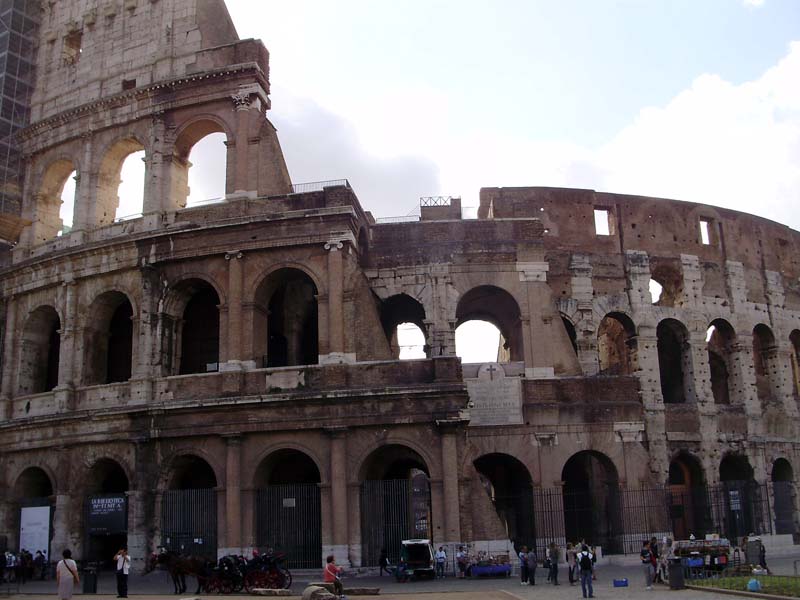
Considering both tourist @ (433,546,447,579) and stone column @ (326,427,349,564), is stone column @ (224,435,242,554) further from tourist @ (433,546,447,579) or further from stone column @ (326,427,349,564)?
tourist @ (433,546,447,579)

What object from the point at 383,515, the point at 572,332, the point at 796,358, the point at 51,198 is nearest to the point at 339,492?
the point at 383,515

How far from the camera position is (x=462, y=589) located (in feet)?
52.1

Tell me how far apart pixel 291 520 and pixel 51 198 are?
42.2 feet

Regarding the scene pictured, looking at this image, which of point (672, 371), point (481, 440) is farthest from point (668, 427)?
point (481, 440)

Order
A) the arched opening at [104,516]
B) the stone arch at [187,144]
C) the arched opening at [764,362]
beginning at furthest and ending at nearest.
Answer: the arched opening at [764,362] → the stone arch at [187,144] → the arched opening at [104,516]

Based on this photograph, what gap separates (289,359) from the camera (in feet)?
74.7

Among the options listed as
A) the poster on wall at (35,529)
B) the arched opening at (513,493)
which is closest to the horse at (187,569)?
the poster on wall at (35,529)

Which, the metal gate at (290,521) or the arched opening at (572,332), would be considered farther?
the arched opening at (572,332)

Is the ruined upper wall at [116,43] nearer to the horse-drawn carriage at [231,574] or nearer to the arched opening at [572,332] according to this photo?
the arched opening at [572,332]

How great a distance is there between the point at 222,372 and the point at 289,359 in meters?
2.52

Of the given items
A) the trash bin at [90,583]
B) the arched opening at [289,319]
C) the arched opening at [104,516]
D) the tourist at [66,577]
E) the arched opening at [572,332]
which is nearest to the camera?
the tourist at [66,577]

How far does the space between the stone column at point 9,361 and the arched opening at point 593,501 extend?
15711 millimetres

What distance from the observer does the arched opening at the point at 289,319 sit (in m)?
21.7

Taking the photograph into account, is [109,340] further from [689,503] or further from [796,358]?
[796,358]
